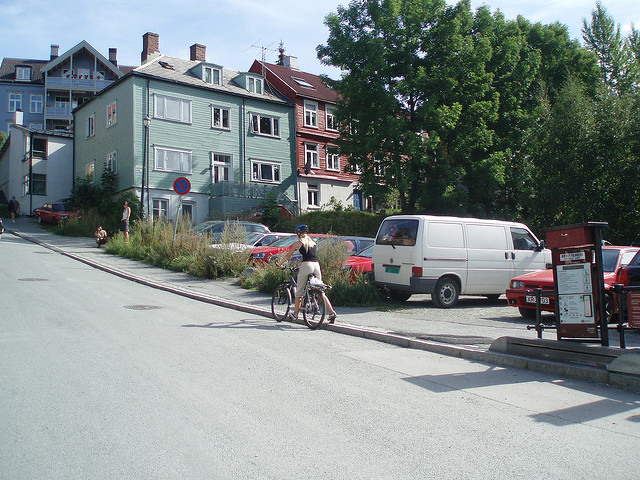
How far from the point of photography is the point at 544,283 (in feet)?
35.9

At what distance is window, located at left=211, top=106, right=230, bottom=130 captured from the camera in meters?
36.8

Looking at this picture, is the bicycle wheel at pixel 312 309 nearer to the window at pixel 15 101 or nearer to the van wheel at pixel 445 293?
the van wheel at pixel 445 293

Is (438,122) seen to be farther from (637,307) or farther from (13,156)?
(13,156)

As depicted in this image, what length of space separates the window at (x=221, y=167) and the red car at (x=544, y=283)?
27.6m

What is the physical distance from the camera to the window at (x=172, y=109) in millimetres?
34375

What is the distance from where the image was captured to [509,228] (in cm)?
1399

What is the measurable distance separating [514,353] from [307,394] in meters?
3.28

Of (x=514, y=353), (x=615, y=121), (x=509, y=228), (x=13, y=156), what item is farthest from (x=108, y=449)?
(x=13, y=156)

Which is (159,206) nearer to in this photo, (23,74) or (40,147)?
(40,147)

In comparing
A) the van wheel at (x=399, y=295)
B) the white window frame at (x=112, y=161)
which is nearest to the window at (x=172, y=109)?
the white window frame at (x=112, y=161)

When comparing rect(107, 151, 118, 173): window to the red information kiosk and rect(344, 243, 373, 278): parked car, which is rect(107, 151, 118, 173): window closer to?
rect(344, 243, 373, 278): parked car

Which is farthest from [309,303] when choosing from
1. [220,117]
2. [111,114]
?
[111,114]

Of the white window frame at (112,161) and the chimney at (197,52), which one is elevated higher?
the chimney at (197,52)

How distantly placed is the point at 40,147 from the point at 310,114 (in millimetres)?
20734
